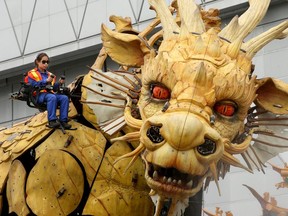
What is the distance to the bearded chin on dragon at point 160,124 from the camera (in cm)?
518

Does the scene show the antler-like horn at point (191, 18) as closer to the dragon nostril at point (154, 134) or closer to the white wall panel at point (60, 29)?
the dragon nostril at point (154, 134)

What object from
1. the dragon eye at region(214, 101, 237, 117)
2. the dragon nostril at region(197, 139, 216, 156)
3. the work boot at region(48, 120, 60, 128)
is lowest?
the work boot at region(48, 120, 60, 128)

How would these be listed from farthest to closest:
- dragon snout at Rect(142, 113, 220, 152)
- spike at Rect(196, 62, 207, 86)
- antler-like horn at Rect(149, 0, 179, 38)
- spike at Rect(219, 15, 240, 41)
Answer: antler-like horn at Rect(149, 0, 179, 38) < spike at Rect(219, 15, 240, 41) < spike at Rect(196, 62, 207, 86) < dragon snout at Rect(142, 113, 220, 152)

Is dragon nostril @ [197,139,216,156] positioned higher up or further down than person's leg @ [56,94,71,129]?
higher up

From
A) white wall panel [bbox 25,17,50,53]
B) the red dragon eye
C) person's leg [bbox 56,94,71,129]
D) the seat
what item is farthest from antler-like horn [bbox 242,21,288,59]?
white wall panel [bbox 25,17,50,53]

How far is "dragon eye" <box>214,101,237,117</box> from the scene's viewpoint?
536 centimetres

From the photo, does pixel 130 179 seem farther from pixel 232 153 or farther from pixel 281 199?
pixel 281 199

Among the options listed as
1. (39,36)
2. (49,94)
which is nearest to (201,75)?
(49,94)

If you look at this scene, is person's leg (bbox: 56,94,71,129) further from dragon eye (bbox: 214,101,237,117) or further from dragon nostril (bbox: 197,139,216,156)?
dragon nostril (bbox: 197,139,216,156)

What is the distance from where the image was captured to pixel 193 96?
5250 millimetres

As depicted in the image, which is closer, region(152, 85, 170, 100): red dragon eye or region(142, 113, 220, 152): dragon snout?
region(142, 113, 220, 152): dragon snout

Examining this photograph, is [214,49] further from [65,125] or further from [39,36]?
[39,36]

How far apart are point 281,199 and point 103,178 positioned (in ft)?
5.58

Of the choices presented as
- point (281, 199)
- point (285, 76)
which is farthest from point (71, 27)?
point (281, 199)
